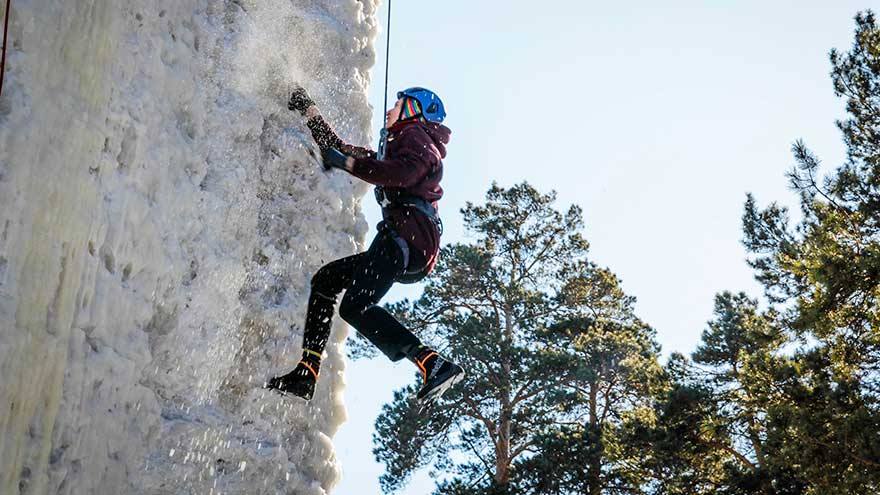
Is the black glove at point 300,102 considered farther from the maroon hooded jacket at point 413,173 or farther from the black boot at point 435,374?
the black boot at point 435,374

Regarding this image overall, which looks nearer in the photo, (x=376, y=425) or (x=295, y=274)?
(x=295, y=274)

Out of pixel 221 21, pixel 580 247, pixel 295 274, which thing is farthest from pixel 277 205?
pixel 580 247

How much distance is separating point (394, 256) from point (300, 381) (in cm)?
78

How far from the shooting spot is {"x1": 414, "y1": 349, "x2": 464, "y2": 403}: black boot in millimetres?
4449

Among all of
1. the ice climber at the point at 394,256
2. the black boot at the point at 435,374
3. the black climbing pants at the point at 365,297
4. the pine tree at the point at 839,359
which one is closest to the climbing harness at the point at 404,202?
the ice climber at the point at 394,256

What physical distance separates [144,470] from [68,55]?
1.80 metres

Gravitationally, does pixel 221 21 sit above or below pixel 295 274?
above

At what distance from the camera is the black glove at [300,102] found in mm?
5234

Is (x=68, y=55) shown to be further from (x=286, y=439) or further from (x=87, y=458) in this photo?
(x=286, y=439)

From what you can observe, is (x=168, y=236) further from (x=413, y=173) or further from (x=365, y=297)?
(x=413, y=173)

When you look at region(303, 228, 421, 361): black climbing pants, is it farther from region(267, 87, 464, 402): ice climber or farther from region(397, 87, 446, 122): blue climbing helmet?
region(397, 87, 446, 122): blue climbing helmet

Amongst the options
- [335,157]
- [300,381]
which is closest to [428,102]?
[335,157]

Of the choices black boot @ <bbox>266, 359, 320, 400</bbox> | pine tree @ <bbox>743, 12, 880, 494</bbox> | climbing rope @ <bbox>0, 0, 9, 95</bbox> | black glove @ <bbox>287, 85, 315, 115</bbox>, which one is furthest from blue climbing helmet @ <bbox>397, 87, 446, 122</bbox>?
pine tree @ <bbox>743, 12, 880, 494</bbox>

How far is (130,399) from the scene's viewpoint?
13.0ft
